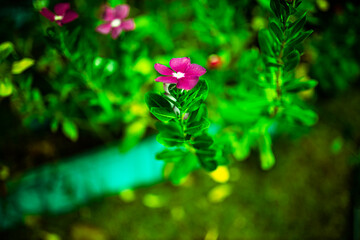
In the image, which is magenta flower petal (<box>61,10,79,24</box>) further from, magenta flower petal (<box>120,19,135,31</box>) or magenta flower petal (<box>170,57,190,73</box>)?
magenta flower petal (<box>170,57,190,73</box>)

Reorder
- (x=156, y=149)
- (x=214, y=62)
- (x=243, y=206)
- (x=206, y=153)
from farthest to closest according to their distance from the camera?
(x=156, y=149) → (x=243, y=206) → (x=214, y=62) → (x=206, y=153)

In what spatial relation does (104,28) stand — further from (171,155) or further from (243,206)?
(243,206)

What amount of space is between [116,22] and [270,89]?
53 cm

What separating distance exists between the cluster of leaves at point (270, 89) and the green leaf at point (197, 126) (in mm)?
222

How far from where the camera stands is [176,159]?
0.84 metres

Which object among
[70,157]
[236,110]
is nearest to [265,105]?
[236,110]

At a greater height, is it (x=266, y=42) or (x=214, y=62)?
(x=266, y=42)

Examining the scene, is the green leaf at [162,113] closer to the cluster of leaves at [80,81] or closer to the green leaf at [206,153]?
the green leaf at [206,153]

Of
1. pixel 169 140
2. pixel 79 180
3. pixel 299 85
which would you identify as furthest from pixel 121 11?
pixel 79 180

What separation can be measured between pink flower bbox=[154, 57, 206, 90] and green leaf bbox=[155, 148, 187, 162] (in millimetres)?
288

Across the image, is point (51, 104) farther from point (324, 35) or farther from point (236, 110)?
point (324, 35)

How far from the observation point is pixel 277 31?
0.64 m

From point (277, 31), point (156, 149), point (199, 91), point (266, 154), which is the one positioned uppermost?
point (277, 31)

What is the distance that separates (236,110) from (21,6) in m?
1.24
